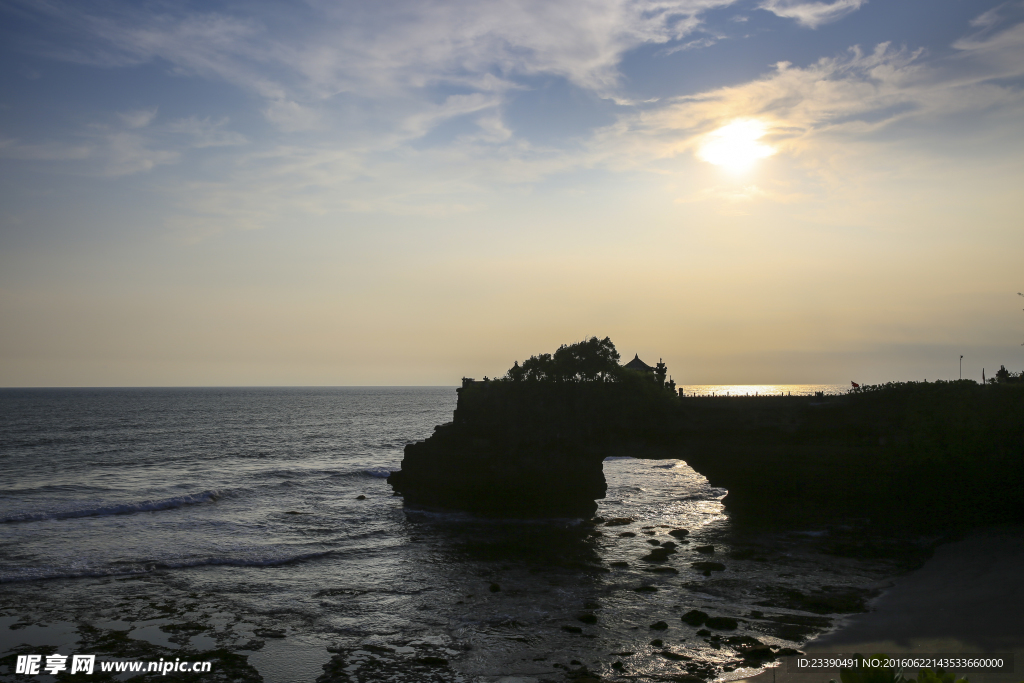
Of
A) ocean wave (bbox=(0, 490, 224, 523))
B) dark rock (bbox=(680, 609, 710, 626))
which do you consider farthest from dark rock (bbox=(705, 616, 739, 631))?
ocean wave (bbox=(0, 490, 224, 523))

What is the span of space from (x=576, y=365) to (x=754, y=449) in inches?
569

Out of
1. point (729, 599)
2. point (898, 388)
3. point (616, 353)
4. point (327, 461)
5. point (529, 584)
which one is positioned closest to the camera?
point (729, 599)

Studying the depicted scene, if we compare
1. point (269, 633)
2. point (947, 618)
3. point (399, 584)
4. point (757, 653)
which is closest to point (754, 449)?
point (947, 618)

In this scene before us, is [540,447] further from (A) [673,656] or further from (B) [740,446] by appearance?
(A) [673,656]

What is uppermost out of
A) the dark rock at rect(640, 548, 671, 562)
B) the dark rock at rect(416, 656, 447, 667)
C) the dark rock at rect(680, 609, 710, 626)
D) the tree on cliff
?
the tree on cliff

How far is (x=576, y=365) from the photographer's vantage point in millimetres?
47188

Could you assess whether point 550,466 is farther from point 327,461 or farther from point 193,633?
point 327,461

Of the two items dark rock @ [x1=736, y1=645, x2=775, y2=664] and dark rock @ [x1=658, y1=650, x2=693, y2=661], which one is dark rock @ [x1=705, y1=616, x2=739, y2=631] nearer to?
dark rock @ [x1=736, y1=645, x2=775, y2=664]

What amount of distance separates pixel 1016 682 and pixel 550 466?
30.5m

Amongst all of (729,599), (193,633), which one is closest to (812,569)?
(729,599)

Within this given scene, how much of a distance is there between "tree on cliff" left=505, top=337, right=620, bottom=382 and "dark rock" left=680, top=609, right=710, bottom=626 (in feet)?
77.7

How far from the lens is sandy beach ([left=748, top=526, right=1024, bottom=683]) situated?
1841 cm

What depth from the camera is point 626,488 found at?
189ft

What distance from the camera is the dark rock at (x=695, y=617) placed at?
22828 mm
